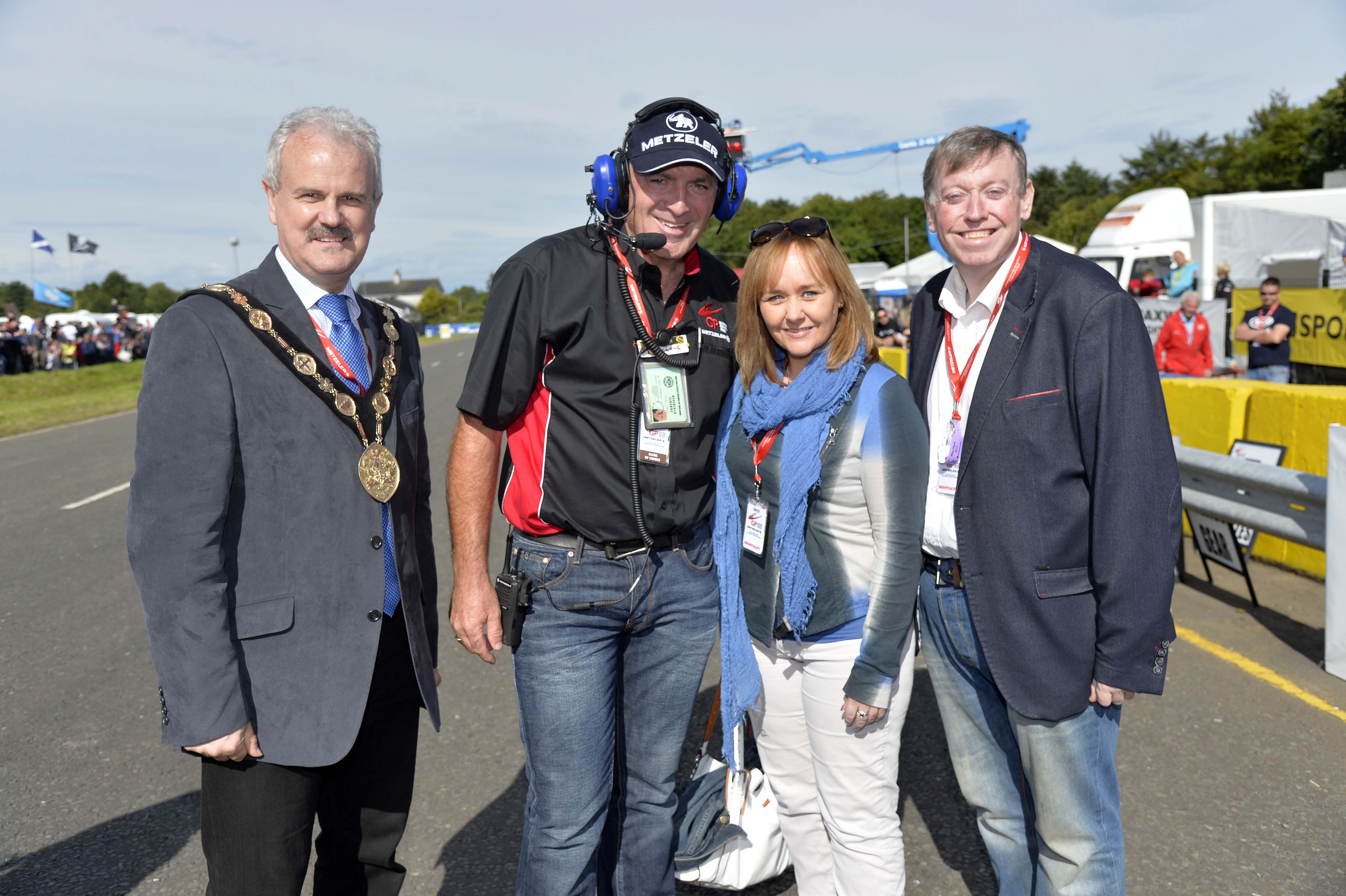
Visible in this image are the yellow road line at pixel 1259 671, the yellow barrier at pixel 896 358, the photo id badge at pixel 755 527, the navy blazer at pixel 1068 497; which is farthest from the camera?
the yellow barrier at pixel 896 358

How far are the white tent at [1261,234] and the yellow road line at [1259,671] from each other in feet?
43.8

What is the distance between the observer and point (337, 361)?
2.04 m

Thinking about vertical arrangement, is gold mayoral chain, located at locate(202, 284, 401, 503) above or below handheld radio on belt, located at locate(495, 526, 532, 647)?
above

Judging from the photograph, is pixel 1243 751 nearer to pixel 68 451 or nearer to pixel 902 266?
pixel 68 451

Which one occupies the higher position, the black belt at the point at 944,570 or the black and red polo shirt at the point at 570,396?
the black and red polo shirt at the point at 570,396

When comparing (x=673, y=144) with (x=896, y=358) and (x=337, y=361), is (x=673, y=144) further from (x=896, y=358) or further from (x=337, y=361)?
(x=896, y=358)

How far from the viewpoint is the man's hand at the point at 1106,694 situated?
6.81 ft

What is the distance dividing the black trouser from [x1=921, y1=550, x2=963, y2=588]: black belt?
1447mm

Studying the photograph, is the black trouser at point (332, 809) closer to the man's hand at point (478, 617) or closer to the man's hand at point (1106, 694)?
the man's hand at point (478, 617)

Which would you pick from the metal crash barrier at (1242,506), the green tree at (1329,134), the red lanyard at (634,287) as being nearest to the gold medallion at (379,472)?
the red lanyard at (634,287)

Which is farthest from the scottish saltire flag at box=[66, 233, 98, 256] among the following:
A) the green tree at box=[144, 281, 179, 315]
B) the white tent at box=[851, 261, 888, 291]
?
the green tree at box=[144, 281, 179, 315]

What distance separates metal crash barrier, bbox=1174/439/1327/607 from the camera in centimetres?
447

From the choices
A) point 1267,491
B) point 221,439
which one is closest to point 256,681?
point 221,439

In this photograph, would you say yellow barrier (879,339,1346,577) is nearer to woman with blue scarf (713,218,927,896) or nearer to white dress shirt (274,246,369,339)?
woman with blue scarf (713,218,927,896)
